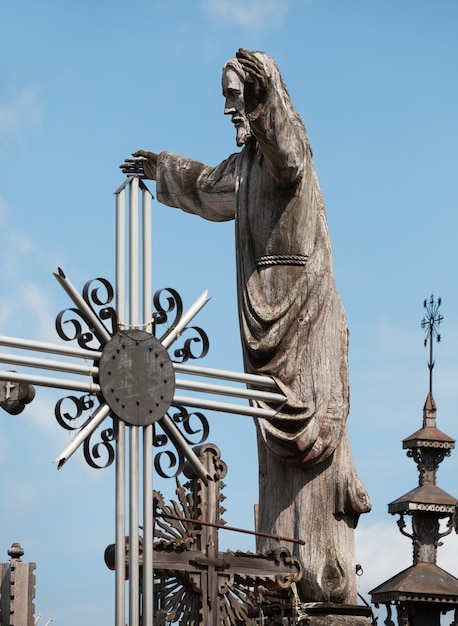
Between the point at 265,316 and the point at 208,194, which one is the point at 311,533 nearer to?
the point at 265,316

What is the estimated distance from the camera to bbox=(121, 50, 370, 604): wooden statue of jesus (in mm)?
10820

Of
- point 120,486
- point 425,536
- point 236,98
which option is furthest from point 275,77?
point 425,536

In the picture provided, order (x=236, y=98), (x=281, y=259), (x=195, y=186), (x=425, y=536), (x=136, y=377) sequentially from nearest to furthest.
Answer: (x=136, y=377)
(x=281, y=259)
(x=236, y=98)
(x=195, y=186)
(x=425, y=536)

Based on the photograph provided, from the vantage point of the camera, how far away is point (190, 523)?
10094 mm

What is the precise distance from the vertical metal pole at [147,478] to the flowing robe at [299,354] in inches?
57.0

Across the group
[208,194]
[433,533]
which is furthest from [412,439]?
[208,194]

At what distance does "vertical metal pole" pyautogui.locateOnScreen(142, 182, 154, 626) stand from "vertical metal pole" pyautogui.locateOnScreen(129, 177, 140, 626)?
0.05 metres

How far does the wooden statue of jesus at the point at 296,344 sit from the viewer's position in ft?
35.5

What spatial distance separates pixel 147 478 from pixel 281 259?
2261mm

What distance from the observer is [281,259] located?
11031mm

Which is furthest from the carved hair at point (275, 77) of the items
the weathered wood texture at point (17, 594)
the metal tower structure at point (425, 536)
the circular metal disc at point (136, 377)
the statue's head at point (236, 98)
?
the metal tower structure at point (425, 536)

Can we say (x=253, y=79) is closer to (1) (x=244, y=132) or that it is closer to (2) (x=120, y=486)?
(1) (x=244, y=132)

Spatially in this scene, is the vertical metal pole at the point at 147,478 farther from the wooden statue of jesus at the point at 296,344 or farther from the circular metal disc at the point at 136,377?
the wooden statue of jesus at the point at 296,344

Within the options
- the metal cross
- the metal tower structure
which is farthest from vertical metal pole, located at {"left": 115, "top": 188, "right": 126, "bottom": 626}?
the metal tower structure
